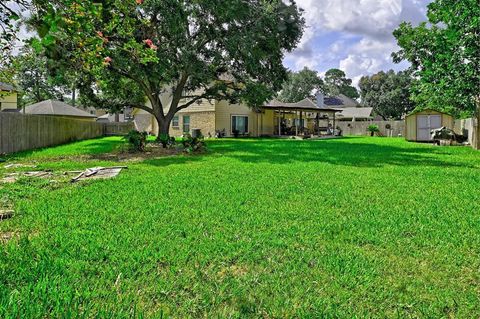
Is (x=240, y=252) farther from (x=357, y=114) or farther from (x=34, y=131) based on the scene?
(x=357, y=114)

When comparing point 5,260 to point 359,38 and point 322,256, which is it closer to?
point 322,256

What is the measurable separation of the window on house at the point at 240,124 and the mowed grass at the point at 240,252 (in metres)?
22.8

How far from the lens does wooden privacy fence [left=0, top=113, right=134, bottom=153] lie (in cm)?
1336

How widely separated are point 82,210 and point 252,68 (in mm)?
13699

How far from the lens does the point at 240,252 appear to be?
11.0ft

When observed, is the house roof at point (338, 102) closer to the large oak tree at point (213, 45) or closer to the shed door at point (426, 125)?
the shed door at point (426, 125)

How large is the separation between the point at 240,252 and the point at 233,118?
2604cm

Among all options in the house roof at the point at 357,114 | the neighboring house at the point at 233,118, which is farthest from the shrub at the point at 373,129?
the house roof at the point at 357,114

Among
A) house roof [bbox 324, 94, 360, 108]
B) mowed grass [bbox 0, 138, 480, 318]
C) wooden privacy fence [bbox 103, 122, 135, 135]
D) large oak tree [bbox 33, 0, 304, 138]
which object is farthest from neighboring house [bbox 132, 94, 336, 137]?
house roof [bbox 324, 94, 360, 108]

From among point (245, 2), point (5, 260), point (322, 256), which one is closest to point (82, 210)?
point (5, 260)

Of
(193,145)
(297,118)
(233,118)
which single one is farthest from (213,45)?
(297,118)

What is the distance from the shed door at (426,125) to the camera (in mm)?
23000

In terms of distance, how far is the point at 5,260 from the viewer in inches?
118

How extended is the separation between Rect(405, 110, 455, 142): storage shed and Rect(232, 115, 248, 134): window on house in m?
12.7
